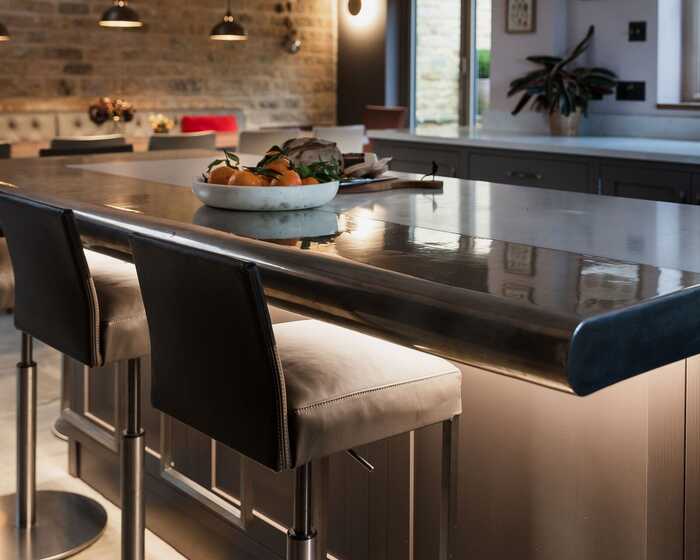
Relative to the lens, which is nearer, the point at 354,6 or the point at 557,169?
the point at 354,6

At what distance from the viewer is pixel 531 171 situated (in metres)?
4.27

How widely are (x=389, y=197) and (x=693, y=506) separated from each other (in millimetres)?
1080

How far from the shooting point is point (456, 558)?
1.75m

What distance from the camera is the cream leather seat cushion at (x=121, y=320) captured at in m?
1.91

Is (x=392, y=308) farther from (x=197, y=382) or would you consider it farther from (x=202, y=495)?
(x=202, y=495)

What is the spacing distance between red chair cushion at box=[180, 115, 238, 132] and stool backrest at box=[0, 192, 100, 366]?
8350 millimetres

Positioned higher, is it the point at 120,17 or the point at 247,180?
the point at 120,17

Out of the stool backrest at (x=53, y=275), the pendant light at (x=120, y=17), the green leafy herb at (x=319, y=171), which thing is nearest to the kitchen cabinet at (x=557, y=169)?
the green leafy herb at (x=319, y=171)

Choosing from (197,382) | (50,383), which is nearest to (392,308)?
(197,382)

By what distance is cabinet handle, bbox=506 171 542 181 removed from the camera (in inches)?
167

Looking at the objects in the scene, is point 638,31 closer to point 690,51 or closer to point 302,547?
point 690,51

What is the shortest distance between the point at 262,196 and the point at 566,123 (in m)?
3.21

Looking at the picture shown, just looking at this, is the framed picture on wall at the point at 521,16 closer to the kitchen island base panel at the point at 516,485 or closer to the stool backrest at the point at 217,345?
the kitchen island base panel at the point at 516,485

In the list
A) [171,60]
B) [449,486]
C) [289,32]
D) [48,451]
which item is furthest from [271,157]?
[289,32]
